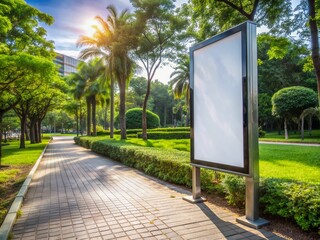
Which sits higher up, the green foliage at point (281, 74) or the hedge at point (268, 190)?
the green foliage at point (281, 74)

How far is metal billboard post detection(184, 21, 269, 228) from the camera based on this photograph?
4.15 m

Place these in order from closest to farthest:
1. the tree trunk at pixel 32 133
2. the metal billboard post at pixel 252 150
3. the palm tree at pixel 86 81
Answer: the metal billboard post at pixel 252 150, the palm tree at pixel 86 81, the tree trunk at pixel 32 133

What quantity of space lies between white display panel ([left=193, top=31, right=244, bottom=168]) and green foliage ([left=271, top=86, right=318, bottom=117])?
23072 mm

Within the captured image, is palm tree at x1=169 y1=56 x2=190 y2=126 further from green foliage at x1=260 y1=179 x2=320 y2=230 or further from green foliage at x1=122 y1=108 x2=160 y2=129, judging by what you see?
green foliage at x1=260 y1=179 x2=320 y2=230

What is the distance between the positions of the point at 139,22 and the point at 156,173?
15064mm

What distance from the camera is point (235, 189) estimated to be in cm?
480

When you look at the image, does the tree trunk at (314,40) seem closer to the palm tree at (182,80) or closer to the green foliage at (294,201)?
the green foliage at (294,201)

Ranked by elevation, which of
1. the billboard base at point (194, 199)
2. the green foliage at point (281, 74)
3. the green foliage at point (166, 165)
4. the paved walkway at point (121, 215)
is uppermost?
the green foliage at point (281, 74)

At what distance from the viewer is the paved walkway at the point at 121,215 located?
3.84 m

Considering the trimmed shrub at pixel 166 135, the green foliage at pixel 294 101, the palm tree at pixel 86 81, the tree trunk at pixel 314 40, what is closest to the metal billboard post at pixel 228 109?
the tree trunk at pixel 314 40

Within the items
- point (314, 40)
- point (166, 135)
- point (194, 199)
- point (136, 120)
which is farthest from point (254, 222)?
point (136, 120)

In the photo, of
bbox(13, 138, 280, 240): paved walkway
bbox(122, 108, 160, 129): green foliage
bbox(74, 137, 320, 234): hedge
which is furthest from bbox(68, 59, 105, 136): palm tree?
bbox(13, 138, 280, 240): paved walkway

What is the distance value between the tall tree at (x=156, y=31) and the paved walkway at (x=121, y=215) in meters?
15.5

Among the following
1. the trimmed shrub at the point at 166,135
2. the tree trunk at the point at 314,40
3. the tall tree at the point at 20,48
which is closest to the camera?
the tree trunk at the point at 314,40
